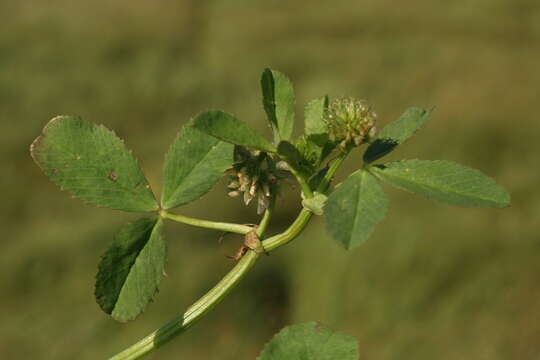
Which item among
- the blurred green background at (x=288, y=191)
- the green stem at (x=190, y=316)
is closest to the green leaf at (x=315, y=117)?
the green stem at (x=190, y=316)

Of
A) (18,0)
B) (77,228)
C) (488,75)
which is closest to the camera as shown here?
(77,228)

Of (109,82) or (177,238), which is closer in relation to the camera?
(177,238)

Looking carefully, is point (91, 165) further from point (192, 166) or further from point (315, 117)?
point (315, 117)

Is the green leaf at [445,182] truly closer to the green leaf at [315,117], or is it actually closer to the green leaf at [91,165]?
the green leaf at [315,117]

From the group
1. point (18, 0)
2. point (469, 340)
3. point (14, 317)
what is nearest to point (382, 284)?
point (469, 340)

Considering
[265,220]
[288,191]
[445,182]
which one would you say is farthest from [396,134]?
[288,191]

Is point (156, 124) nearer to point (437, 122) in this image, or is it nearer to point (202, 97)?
point (202, 97)
